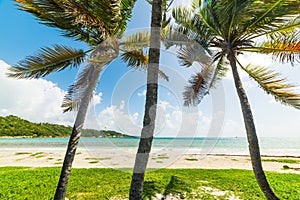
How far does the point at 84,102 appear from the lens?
524 cm

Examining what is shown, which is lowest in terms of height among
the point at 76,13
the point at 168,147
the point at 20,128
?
the point at 20,128

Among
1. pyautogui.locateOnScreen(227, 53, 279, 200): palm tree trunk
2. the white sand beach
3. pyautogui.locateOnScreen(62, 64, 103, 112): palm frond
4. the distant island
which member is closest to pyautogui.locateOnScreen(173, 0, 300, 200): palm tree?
pyautogui.locateOnScreen(227, 53, 279, 200): palm tree trunk

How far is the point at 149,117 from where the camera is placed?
3.69m

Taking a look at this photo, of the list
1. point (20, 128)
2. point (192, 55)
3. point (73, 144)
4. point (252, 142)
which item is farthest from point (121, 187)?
point (20, 128)

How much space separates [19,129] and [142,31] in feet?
196

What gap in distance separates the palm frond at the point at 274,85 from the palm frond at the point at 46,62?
182 inches

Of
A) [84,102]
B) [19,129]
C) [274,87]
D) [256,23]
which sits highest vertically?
[256,23]

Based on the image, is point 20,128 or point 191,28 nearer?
point 191,28

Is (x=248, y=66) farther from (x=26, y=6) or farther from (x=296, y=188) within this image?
(x=26, y=6)

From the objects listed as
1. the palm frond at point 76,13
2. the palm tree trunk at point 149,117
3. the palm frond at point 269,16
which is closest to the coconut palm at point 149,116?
the palm tree trunk at point 149,117

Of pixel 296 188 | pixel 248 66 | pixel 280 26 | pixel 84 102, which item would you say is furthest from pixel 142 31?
pixel 296 188

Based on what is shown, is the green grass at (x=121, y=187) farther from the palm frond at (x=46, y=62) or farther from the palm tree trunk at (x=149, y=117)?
the palm frond at (x=46, y=62)

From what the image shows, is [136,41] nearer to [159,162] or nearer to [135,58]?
[135,58]

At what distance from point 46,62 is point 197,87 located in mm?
5419
